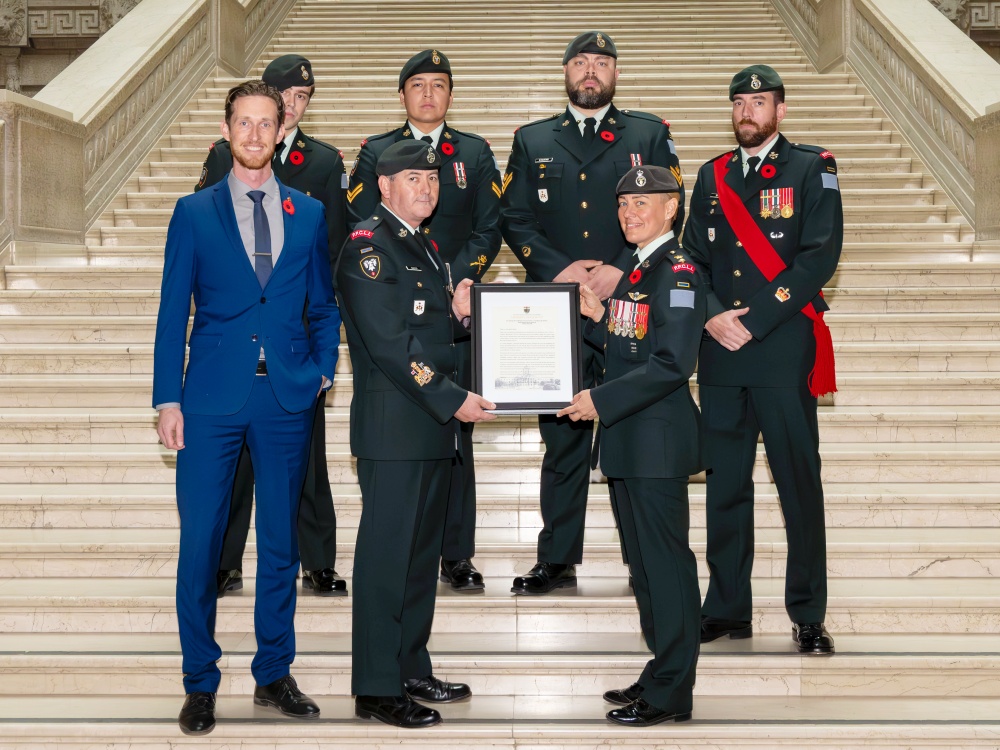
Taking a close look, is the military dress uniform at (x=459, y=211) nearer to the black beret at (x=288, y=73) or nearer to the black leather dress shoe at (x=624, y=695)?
the black beret at (x=288, y=73)

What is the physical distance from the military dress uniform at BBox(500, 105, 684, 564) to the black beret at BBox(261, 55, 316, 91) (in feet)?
3.35

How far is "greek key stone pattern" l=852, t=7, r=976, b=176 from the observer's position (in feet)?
25.7

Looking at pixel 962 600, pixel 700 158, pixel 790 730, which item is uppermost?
pixel 700 158

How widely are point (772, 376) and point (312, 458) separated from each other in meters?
1.93

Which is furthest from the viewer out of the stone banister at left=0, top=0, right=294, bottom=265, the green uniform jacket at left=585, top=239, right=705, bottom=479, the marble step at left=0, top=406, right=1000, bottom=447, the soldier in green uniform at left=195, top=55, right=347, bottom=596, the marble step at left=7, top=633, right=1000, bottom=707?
the stone banister at left=0, top=0, right=294, bottom=265

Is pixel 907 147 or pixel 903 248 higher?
pixel 907 147

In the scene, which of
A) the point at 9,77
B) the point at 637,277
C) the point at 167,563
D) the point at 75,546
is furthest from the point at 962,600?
the point at 9,77

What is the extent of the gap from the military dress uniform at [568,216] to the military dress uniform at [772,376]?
0.44 meters

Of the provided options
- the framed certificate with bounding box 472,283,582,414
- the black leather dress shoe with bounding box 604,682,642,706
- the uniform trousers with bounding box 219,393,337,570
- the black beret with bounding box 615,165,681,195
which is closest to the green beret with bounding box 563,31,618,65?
the black beret with bounding box 615,165,681,195

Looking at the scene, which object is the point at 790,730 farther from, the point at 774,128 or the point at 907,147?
the point at 907,147

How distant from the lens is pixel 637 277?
3857 millimetres

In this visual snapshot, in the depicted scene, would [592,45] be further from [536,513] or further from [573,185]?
[536,513]

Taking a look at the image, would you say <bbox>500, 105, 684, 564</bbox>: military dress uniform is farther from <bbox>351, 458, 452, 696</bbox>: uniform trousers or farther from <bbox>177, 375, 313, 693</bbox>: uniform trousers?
<bbox>177, 375, 313, 693</bbox>: uniform trousers

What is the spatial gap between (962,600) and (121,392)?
173 inches
